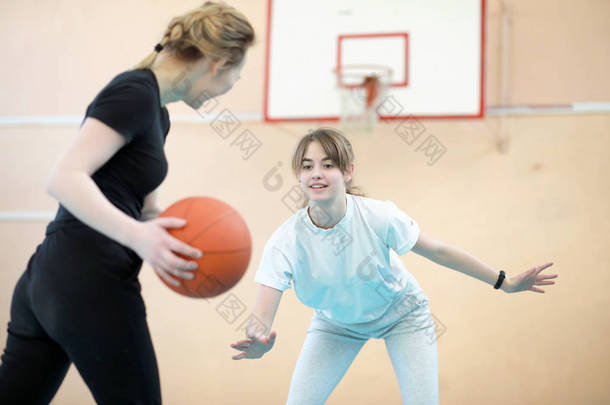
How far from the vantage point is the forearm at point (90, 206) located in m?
1.30

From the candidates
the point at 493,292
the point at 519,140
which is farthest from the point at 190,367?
the point at 519,140

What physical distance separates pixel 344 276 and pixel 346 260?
0.07 metres

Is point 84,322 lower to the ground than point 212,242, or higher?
lower

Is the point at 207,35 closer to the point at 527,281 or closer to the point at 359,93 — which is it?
the point at 527,281

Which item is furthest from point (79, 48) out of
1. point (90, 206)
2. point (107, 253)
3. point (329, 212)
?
point (90, 206)

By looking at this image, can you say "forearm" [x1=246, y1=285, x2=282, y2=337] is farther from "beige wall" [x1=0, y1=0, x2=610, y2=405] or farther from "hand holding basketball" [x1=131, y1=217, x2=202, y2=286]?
"beige wall" [x1=0, y1=0, x2=610, y2=405]

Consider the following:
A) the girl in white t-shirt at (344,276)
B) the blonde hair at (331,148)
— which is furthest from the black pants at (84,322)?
the blonde hair at (331,148)

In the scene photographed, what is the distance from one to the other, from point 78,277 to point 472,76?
370cm

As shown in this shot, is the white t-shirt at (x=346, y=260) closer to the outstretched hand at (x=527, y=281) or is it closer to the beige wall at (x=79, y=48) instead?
the outstretched hand at (x=527, y=281)

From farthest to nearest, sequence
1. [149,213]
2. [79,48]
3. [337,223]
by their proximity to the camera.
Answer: [79,48] < [337,223] < [149,213]

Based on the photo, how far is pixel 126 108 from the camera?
4.62ft

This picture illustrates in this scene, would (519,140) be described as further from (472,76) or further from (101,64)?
(101,64)

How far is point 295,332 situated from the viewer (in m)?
4.84

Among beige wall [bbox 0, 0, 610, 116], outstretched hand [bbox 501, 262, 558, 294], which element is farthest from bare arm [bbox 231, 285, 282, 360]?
beige wall [bbox 0, 0, 610, 116]
